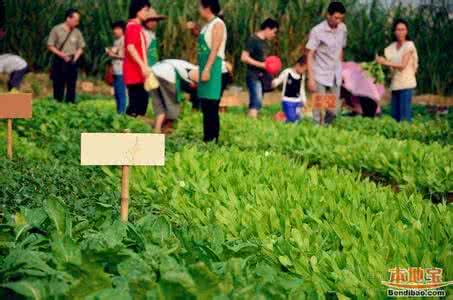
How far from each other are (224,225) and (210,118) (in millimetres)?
4790

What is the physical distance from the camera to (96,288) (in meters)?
3.00

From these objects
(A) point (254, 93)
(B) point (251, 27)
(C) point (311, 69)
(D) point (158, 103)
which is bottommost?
(D) point (158, 103)

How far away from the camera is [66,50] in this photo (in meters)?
14.4

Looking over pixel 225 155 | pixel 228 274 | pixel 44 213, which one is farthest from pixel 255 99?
pixel 228 274

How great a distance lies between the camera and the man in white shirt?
13.4m

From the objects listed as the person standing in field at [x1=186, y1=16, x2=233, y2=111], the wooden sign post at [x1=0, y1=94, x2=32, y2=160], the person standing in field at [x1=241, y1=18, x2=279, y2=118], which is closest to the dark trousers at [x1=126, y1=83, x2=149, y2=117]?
the person standing in field at [x1=186, y1=16, x2=233, y2=111]

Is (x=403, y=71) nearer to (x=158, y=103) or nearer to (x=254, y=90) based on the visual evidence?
(x=254, y=90)

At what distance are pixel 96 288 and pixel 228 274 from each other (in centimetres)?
41

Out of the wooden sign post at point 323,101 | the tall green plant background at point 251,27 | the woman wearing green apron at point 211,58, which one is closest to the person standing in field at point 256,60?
the wooden sign post at point 323,101

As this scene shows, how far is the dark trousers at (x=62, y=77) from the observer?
14523 mm

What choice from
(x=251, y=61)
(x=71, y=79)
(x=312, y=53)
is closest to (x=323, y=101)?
(x=312, y=53)

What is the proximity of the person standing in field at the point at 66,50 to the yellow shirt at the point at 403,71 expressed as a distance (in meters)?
4.65

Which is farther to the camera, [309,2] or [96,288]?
[309,2]

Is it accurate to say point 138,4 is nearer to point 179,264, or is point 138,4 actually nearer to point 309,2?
point 179,264
